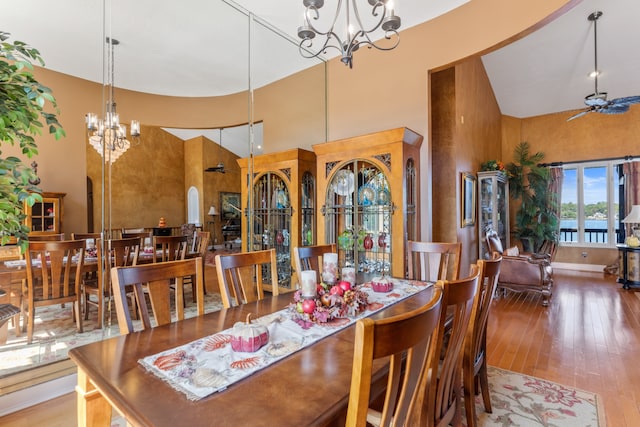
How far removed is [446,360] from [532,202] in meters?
6.71

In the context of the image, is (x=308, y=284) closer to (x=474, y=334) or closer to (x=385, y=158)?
(x=474, y=334)

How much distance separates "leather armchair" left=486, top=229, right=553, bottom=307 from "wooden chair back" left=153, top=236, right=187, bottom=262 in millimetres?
3949

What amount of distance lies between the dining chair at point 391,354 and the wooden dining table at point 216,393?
5.4 inches

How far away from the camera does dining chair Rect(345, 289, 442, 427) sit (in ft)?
2.08

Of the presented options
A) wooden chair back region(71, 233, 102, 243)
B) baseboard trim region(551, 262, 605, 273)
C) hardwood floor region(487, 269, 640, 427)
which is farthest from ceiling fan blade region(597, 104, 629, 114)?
wooden chair back region(71, 233, 102, 243)

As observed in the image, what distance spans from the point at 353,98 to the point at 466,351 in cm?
328

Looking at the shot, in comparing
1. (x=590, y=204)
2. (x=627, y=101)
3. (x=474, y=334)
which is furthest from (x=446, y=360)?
(x=590, y=204)

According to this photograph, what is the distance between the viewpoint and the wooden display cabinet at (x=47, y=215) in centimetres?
232

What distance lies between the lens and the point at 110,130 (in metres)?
2.58

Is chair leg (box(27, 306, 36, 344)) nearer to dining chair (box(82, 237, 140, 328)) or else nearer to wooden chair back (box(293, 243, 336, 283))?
dining chair (box(82, 237, 140, 328))

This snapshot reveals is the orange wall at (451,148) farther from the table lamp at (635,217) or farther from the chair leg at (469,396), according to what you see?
the chair leg at (469,396)

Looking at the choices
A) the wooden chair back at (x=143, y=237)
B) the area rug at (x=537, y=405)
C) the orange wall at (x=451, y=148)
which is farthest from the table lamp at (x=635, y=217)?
the wooden chair back at (x=143, y=237)

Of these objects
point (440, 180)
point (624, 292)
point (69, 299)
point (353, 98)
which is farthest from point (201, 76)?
point (624, 292)

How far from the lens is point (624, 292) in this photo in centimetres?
474
